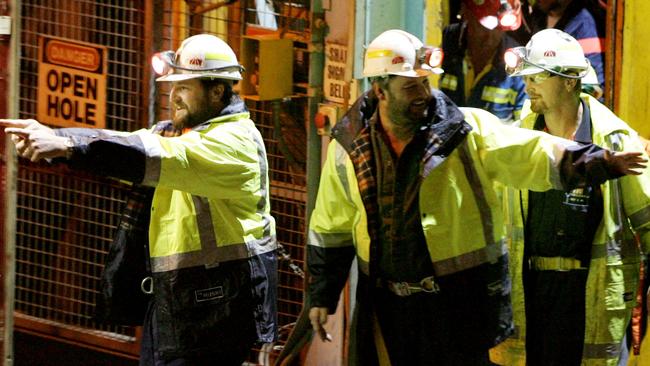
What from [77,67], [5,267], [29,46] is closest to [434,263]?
[5,267]

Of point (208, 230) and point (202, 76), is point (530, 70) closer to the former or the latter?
point (202, 76)

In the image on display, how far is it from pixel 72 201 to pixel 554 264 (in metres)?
3.68

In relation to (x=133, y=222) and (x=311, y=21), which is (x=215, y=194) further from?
(x=311, y=21)

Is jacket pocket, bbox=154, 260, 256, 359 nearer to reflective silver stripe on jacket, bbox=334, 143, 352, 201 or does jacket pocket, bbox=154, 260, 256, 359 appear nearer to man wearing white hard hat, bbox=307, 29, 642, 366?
man wearing white hard hat, bbox=307, 29, 642, 366

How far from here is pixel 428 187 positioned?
6.01 metres

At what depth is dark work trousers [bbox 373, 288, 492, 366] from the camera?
6.11 metres

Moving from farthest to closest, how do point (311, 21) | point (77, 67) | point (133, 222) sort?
1. point (77, 67)
2. point (311, 21)
3. point (133, 222)

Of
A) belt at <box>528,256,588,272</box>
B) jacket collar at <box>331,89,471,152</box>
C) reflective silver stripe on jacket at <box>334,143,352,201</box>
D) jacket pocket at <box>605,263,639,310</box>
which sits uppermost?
jacket collar at <box>331,89,471,152</box>

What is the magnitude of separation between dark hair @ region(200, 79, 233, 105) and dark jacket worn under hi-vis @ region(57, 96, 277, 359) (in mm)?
39

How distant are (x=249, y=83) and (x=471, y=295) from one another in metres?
2.40

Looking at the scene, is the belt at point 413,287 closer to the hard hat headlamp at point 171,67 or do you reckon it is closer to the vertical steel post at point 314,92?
the hard hat headlamp at point 171,67

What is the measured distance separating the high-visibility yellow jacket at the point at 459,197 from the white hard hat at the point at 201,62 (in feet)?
2.05

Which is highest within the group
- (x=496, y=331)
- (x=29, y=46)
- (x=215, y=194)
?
(x=29, y=46)

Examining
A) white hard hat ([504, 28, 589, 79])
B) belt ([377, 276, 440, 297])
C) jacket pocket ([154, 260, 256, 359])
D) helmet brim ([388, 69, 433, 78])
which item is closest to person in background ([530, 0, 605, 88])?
Answer: white hard hat ([504, 28, 589, 79])
